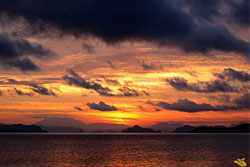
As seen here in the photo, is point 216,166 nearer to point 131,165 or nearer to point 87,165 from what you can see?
point 131,165

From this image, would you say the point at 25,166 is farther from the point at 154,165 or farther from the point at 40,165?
the point at 154,165

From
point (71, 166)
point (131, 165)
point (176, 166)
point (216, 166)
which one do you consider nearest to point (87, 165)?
point (71, 166)

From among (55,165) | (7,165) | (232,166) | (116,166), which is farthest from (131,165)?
(7,165)

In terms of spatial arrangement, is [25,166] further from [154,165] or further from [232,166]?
[232,166]

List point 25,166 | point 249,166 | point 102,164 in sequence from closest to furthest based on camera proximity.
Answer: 1. point 249,166
2. point 25,166
3. point 102,164

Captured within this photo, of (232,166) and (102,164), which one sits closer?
(232,166)

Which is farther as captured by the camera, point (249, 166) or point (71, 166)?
point (71, 166)

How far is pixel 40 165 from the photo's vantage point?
240ft

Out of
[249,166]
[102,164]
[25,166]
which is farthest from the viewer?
[102,164]

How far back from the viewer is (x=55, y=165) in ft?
238

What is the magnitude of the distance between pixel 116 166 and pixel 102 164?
4727 mm

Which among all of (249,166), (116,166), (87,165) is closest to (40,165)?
(87,165)

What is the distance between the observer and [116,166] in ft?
236

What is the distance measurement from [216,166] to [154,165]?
47.9 ft
